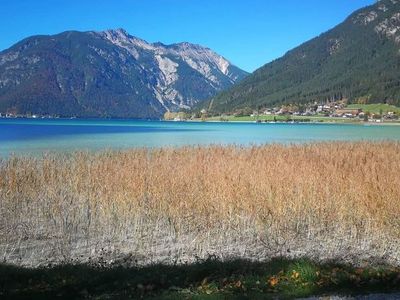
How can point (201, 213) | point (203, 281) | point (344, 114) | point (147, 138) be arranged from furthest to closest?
1. point (344, 114)
2. point (147, 138)
3. point (201, 213)
4. point (203, 281)

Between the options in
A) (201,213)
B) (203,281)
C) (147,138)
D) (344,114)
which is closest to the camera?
(203,281)

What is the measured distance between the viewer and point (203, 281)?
23.5ft

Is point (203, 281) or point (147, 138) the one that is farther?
point (147, 138)

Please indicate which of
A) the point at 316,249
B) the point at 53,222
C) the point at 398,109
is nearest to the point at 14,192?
the point at 53,222

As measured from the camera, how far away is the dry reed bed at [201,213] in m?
10.7

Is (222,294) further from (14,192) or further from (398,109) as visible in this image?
(398,109)

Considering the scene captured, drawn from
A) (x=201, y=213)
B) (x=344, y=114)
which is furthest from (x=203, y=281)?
(x=344, y=114)

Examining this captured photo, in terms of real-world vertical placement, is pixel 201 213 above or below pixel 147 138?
above

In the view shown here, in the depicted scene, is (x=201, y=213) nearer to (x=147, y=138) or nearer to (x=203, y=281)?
(x=203, y=281)

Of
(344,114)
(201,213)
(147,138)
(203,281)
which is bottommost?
(344,114)

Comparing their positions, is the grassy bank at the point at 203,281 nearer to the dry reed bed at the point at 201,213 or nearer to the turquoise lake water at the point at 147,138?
the dry reed bed at the point at 201,213

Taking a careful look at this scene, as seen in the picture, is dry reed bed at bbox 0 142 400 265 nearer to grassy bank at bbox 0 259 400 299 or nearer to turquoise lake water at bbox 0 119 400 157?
grassy bank at bbox 0 259 400 299

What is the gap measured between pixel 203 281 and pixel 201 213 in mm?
5248

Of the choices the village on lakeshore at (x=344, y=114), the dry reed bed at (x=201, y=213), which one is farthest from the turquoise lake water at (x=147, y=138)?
the village on lakeshore at (x=344, y=114)
